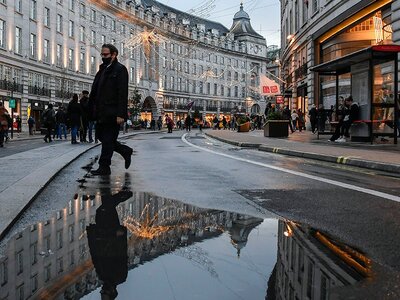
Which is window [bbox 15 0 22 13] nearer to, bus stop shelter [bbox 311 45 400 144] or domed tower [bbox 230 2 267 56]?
bus stop shelter [bbox 311 45 400 144]

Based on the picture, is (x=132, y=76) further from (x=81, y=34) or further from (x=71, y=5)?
(x=71, y=5)

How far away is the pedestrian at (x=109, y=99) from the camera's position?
8.28 meters

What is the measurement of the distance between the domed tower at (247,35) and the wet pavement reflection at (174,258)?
11471 cm

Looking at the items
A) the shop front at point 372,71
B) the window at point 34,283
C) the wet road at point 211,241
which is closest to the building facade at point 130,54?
the shop front at point 372,71

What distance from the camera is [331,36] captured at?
31.3 metres

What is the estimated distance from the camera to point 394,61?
16.9m

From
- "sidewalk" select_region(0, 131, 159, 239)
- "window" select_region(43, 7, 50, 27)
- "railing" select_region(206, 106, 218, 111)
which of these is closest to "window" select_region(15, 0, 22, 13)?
"window" select_region(43, 7, 50, 27)

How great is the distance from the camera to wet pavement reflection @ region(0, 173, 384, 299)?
2887 mm

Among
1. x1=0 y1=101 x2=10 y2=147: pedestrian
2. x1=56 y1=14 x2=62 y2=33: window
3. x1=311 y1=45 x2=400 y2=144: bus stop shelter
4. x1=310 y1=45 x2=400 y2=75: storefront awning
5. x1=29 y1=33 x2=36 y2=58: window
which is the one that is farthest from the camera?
x1=56 y1=14 x2=62 y2=33: window

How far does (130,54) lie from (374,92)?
60.5m

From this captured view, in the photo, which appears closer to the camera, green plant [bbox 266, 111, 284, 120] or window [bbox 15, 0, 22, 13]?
green plant [bbox 266, 111, 284, 120]

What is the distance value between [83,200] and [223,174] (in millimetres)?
3362

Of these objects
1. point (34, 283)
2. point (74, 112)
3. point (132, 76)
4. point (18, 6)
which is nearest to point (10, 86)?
point (18, 6)

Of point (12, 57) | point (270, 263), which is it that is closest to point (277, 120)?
point (270, 263)
